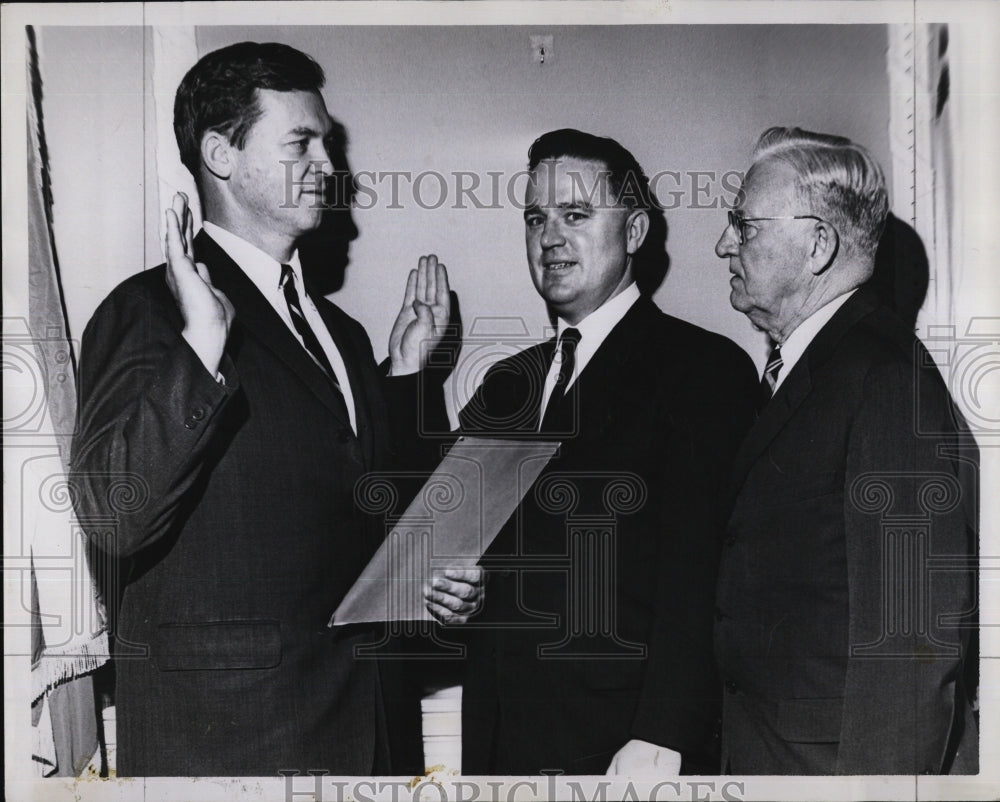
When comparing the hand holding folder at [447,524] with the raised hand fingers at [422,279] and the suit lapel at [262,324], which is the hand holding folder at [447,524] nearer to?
the suit lapel at [262,324]

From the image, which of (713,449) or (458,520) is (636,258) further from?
(458,520)

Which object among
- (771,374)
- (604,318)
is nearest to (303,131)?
(604,318)

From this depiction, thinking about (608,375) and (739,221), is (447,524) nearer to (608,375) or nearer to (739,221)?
(608,375)

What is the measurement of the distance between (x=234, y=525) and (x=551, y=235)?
1.30m

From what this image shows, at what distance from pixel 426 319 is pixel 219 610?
1080 mm

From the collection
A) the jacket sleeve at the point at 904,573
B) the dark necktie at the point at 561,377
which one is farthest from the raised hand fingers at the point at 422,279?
the jacket sleeve at the point at 904,573

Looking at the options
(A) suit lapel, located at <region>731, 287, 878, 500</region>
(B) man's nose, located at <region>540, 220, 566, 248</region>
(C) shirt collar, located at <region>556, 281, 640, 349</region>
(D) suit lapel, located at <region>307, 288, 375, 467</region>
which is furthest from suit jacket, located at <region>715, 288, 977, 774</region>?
(D) suit lapel, located at <region>307, 288, 375, 467</region>

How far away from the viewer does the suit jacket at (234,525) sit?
3.16 m

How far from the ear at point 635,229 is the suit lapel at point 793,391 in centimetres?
61

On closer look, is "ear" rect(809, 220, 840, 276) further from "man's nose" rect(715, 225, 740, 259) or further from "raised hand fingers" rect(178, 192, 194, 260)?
"raised hand fingers" rect(178, 192, 194, 260)

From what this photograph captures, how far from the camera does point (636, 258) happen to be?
3273mm

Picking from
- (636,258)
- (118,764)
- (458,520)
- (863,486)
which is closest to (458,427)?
(458,520)

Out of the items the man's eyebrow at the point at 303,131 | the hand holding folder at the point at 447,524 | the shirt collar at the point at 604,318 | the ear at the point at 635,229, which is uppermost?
the man's eyebrow at the point at 303,131

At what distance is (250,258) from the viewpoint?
324 centimetres
